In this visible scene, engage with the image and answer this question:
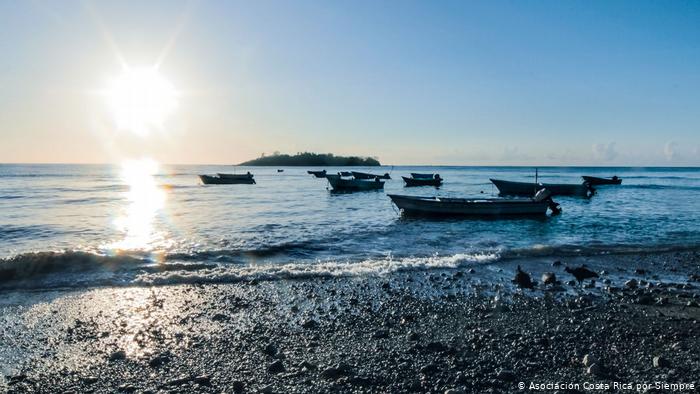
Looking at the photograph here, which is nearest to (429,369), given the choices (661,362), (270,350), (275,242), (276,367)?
(276,367)

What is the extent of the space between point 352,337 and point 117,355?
3.79 m

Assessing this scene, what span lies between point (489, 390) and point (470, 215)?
24.6m

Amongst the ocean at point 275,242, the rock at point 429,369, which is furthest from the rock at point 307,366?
the ocean at point 275,242

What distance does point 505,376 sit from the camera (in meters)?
6.00

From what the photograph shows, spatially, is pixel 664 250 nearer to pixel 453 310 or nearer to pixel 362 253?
pixel 362 253

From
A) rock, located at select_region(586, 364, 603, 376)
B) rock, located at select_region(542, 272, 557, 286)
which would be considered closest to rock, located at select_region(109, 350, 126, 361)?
rock, located at select_region(586, 364, 603, 376)

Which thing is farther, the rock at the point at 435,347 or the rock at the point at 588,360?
the rock at the point at 435,347

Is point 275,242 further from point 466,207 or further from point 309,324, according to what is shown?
point 466,207

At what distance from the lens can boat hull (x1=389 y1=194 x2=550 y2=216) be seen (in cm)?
2941

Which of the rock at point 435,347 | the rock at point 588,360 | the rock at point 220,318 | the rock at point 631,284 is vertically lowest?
the rock at point 631,284

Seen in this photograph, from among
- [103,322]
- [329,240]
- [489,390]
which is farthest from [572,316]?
[329,240]

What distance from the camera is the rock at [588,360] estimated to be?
640 cm

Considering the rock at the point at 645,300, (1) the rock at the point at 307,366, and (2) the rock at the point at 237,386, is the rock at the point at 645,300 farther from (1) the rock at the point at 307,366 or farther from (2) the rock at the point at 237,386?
(2) the rock at the point at 237,386

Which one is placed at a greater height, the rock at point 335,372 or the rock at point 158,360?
the rock at point 335,372
